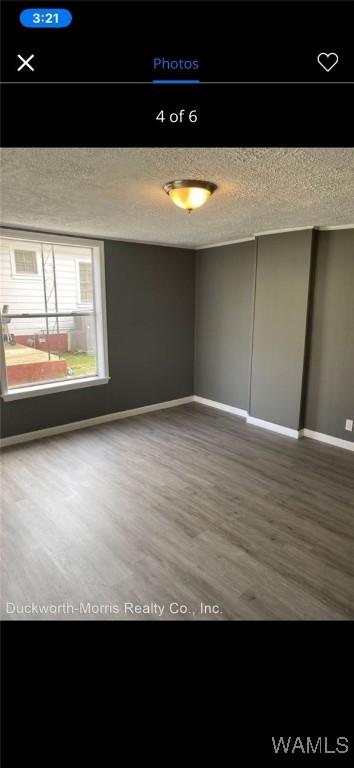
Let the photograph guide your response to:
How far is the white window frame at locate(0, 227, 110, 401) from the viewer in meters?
3.77

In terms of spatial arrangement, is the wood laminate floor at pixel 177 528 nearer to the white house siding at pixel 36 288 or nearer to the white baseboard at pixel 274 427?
the white baseboard at pixel 274 427

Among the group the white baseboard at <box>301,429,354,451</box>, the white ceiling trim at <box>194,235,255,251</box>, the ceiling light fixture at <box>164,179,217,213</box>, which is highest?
the white ceiling trim at <box>194,235,255,251</box>

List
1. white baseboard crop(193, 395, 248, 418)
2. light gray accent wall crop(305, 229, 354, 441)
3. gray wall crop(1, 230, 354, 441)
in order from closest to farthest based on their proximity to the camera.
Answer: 1. light gray accent wall crop(305, 229, 354, 441)
2. gray wall crop(1, 230, 354, 441)
3. white baseboard crop(193, 395, 248, 418)

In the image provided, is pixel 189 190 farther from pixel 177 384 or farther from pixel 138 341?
pixel 177 384

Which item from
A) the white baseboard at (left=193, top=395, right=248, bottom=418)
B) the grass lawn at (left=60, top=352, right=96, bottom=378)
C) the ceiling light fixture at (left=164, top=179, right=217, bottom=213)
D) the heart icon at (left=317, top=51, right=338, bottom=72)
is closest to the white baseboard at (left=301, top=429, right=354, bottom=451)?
the white baseboard at (left=193, top=395, right=248, bottom=418)

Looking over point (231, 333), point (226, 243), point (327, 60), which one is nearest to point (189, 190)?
point (327, 60)

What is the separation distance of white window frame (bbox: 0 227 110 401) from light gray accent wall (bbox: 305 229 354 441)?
2.38 metres

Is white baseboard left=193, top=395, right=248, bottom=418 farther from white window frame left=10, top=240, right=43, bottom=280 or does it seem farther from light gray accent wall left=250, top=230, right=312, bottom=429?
white window frame left=10, top=240, right=43, bottom=280

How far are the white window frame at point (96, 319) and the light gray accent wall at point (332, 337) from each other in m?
2.38

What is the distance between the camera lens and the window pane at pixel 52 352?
3938 millimetres

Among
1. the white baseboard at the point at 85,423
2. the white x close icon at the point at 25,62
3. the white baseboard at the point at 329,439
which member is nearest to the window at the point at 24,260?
the white baseboard at the point at 85,423
